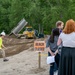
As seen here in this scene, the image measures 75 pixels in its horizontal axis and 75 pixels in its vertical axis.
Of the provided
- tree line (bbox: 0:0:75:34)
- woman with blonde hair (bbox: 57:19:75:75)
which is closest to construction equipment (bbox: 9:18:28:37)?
tree line (bbox: 0:0:75:34)

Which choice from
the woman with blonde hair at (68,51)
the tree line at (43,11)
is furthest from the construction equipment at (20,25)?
the woman with blonde hair at (68,51)

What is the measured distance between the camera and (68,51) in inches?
248

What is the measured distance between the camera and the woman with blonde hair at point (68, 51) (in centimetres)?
629

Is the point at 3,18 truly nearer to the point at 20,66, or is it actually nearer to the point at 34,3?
the point at 34,3

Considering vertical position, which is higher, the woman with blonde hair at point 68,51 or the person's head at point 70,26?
the person's head at point 70,26

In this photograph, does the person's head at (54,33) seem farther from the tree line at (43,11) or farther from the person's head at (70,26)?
the tree line at (43,11)

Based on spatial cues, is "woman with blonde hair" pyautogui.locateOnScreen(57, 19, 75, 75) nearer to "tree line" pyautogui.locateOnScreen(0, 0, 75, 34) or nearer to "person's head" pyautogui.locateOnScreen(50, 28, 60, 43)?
"person's head" pyautogui.locateOnScreen(50, 28, 60, 43)

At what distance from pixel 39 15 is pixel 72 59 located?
139ft

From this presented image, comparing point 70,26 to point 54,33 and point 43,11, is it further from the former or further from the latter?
point 43,11

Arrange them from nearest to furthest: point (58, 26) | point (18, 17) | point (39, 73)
Result: 1. point (58, 26)
2. point (39, 73)
3. point (18, 17)

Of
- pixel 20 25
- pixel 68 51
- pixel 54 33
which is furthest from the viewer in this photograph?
pixel 20 25

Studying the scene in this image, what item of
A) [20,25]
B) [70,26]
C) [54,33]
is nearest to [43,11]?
[20,25]

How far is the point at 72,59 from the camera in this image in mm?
6281

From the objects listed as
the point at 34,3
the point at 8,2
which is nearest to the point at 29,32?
the point at 34,3
